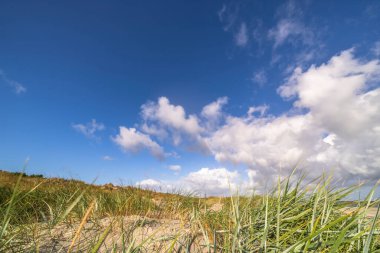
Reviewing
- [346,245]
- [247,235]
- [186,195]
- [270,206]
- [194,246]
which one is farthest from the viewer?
[186,195]

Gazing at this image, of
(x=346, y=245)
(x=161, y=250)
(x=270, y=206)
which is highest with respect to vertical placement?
(x=270, y=206)

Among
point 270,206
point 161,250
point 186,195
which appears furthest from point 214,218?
point 186,195

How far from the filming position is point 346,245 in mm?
2180

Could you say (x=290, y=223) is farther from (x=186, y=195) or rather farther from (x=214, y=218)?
(x=186, y=195)

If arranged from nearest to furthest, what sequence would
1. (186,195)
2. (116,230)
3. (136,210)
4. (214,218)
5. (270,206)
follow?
(270,206) → (116,230) → (214,218) → (136,210) → (186,195)

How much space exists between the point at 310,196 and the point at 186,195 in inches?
147

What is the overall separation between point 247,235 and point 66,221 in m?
2.27

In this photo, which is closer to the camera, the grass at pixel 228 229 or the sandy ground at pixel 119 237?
the grass at pixel 228 229

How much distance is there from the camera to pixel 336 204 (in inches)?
130

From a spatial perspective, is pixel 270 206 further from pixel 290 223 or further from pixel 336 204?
pixel 336 204

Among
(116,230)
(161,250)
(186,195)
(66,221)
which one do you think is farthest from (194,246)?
(186,195)

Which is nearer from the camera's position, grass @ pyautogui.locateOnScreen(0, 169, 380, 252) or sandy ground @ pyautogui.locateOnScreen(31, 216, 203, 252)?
grass @ pyautogui.locateOnScreen(0, 169, 380, 252)

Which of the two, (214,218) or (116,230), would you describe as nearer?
(116,230)

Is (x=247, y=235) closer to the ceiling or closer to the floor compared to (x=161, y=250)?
closer to the ceiling
